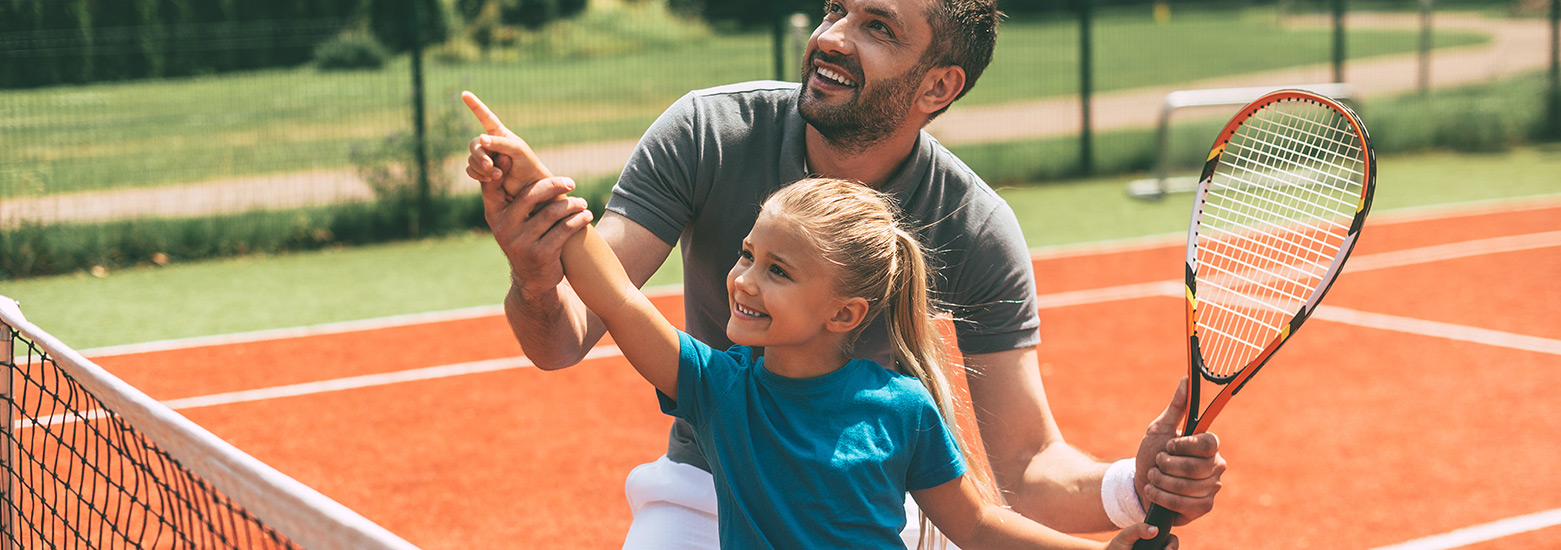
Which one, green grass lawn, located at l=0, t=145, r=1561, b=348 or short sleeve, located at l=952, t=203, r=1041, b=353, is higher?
short sleeve, located at l=952, t=203, r=1041, b=353

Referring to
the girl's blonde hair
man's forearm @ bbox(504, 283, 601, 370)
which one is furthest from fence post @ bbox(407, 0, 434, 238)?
the girl's blonde hair

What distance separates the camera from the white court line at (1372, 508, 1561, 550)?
16.0 feet

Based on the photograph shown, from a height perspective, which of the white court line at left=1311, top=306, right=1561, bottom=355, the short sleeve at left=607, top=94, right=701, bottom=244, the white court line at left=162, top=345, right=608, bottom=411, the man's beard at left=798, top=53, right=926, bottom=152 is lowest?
the white court line at left=1311, top=306, right=1561, bottom=355

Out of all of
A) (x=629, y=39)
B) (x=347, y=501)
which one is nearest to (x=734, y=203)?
(x=347, y=501)

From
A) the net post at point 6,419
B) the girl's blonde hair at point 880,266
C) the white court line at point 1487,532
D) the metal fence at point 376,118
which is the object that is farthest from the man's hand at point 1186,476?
the metal fence at point 376,118

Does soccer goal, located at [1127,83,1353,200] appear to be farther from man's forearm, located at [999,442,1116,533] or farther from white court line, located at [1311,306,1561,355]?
man's forearm, located at [999,442,1116,533]

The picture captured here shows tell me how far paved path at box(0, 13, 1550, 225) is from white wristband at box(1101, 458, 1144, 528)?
876 cm

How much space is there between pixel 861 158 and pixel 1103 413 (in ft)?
12.8

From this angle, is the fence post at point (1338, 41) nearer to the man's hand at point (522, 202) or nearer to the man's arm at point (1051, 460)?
the man's arm at point (1051, 460)

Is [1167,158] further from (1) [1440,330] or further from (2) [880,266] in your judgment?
(2) [880,266]

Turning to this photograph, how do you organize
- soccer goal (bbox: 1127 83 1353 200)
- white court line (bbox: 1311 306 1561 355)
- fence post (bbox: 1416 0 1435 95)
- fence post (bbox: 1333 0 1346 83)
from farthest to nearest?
fence post (bbox: 1416 0 1435 95)
fence post (bbox: 1333 0 1346 83)
soccer goal (bbox: 1127 83 1353 200)
white court line (bbox: 1311 306 1561 355)

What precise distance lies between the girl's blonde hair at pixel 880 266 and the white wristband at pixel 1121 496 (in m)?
0.23

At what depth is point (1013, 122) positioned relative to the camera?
1499cm

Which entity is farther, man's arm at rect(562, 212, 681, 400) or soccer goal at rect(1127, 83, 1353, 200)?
soccer goal at rect(1127, 83, 1353, 200)
